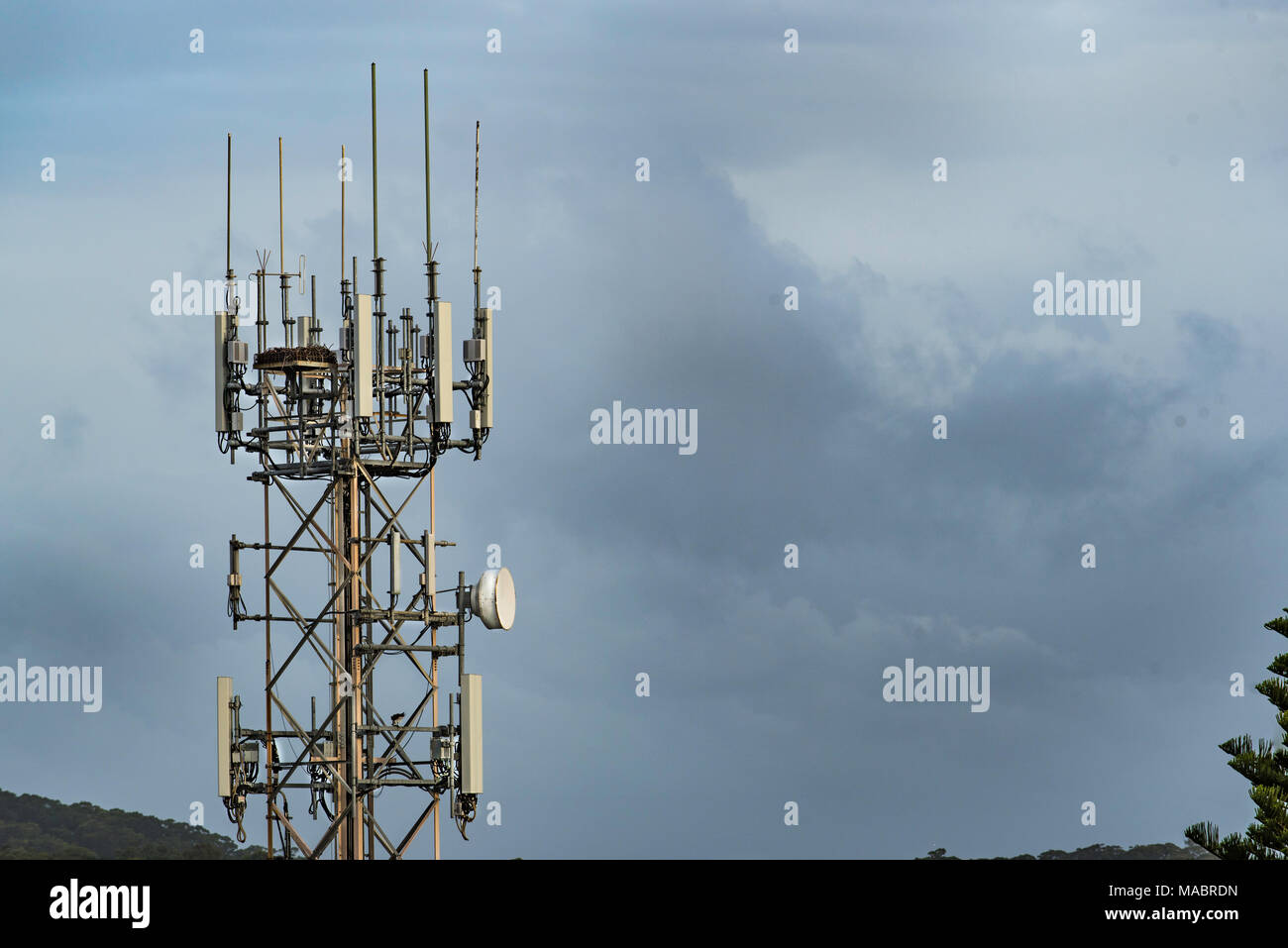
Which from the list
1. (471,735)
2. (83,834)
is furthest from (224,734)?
(83,834)

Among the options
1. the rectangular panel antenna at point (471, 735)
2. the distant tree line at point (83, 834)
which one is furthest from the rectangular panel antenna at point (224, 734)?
the distant tree line at point (83, 834)

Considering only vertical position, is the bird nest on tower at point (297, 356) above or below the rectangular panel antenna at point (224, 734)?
above

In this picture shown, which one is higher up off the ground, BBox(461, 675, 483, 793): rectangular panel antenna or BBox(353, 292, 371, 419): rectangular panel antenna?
BBox(353, 292, 371, 419): rectangular panel antenna

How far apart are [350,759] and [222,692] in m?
2.12

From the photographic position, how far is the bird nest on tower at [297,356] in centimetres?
3081

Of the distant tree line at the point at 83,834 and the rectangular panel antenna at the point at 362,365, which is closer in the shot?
the rectangular panel antenna at the point at 362,365

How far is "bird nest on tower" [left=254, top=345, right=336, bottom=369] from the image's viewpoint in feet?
101

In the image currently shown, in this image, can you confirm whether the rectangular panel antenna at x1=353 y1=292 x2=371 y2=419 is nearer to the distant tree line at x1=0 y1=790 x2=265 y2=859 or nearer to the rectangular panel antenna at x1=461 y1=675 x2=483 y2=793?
the rectangular panel antenna at x1=461 y1=675 x2=483 y2=793

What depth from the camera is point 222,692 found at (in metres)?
31.1

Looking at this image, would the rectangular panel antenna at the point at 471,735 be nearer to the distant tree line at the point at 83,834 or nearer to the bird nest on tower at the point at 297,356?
the bird nest on tower at the point at 297,356

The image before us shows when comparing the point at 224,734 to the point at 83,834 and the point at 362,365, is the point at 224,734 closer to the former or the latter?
the point at 362,365

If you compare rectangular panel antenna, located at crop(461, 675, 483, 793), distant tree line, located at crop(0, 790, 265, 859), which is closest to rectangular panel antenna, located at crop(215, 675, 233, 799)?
rectangular panel antenna, located at crop(461, 675, 483, 793)

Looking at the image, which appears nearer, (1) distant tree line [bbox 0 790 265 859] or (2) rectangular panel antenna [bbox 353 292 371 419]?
(2) rectangular panel antenna [bbox 353 292 371 419]
